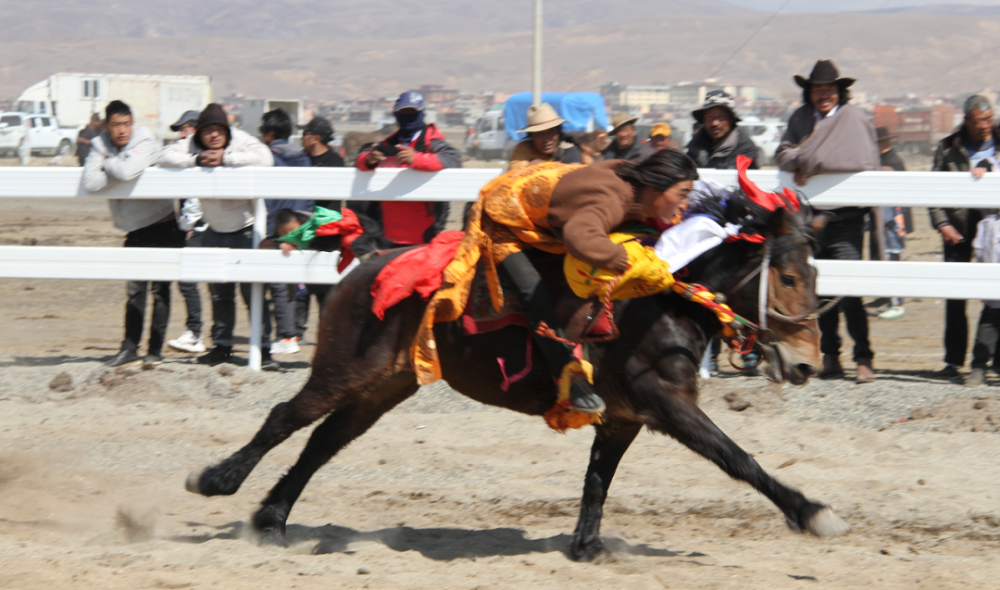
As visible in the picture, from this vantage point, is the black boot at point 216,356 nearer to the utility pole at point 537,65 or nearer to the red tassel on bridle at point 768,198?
the red tassel on bridle at point 768,198

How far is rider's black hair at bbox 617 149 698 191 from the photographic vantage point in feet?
13.8

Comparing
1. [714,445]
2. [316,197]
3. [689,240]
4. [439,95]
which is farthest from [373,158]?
[439,95]

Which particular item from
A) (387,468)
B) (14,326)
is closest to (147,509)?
(387,468)

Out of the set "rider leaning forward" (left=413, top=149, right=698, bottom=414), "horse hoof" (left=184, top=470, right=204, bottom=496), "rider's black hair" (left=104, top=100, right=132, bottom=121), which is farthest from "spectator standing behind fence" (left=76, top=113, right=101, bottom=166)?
"rider leaning forward" (left=413, top=149, right=698, bottom=414)

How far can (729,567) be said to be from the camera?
4.40 meters

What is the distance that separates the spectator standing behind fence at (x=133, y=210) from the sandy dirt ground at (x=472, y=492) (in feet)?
0.97

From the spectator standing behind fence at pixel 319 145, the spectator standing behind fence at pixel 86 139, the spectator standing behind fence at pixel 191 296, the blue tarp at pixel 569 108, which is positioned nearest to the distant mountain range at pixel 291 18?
the blue tarp at pixel 569 108

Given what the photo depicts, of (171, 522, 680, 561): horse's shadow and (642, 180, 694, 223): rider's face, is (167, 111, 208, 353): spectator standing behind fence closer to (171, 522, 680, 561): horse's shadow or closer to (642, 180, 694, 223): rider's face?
(171, 522, 680, 561): horse's shadow

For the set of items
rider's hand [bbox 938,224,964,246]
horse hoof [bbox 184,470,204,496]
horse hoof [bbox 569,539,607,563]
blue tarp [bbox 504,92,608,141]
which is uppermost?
blue tarp [bbox 504,92,608,141]

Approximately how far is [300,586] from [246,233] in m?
3.95

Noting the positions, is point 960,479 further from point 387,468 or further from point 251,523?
point 251,523

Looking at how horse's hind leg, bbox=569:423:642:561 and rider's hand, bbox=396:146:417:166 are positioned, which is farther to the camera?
rider's hand, bbox=396:146:417:166

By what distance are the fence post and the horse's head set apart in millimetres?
3959

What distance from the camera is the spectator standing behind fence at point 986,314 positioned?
6.88 meters
